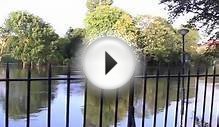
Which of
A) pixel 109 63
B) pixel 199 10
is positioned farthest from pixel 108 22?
pixel 109 63

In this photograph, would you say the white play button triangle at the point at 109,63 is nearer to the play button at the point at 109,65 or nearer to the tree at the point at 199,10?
the play button at the point at 109,65

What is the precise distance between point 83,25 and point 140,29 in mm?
10344

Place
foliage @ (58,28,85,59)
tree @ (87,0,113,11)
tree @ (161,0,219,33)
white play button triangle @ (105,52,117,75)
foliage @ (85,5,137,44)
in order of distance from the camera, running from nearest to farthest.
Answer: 1. white play button triangle @ (105,52,117,75)
2. tree @ (161,0,219,33)
3. foliage @ (58,28,85,59)
4. foliage @ (85,5,137,44)
5. tree @ (87,0,113,11)

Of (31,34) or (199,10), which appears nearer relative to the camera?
(199,10)

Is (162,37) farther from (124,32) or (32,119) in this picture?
(32,119)

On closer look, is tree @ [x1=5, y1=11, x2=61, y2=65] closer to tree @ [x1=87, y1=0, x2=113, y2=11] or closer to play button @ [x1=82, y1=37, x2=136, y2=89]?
tree @ [x1=87, y1=0, x2=113, y2=11]

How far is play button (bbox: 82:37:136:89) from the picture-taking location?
412 cm

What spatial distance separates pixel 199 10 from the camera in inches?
294

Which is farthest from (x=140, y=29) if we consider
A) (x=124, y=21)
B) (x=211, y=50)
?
(x=211, y=50)

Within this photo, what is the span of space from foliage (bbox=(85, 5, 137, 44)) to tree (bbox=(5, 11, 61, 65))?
686 centimetres

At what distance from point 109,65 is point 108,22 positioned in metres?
46.2

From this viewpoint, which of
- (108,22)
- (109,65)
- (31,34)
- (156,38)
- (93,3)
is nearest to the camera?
(109,65)

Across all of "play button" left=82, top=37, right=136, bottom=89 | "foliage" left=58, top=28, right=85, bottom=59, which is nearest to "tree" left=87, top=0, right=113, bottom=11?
"foliage" left=58, top=28, right=85, bottom=59

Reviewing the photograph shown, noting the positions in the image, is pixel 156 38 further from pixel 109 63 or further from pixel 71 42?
pixel 109 63
